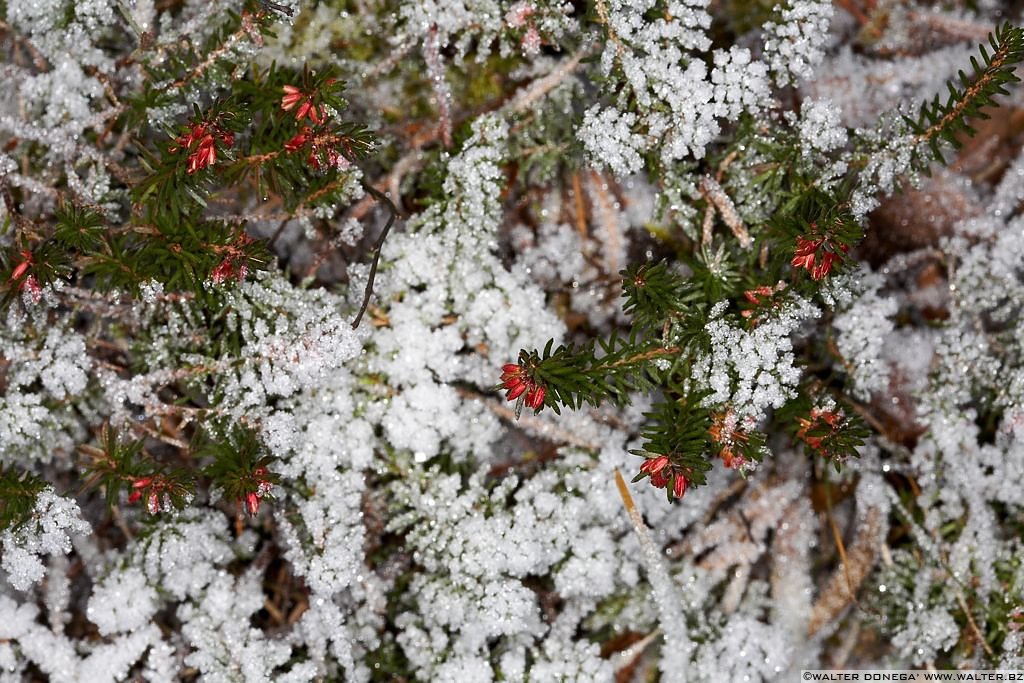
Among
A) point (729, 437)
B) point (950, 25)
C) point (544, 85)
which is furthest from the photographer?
point (950, 25)

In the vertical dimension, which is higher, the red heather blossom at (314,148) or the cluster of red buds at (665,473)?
the red heather blossom at (314,148)

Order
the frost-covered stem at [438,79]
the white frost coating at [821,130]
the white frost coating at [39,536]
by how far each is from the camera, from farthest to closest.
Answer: the frost-covered stem at [438,79]
the white frost coating at [821,130]
the white frost coating at [39,536]

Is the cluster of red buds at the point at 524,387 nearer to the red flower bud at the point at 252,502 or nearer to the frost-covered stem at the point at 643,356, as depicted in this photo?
the frost-covered stem at the point at 643,356

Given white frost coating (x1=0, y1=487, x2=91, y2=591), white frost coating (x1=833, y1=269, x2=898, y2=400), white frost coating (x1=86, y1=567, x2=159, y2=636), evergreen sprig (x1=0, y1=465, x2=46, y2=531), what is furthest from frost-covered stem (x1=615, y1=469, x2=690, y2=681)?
evergreen sprig (x1=0, y1=465, x2=46, y2=531)

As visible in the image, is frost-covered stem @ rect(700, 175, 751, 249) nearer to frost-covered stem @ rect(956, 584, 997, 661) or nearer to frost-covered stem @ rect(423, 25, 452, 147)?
frost-covered stem @ rect(423, 25, 452, 147)

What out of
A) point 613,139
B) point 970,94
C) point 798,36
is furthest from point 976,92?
point 613,139

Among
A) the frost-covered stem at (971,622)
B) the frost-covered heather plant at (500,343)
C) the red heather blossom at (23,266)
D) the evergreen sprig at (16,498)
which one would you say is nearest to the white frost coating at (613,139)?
the frost-covered heather plant at (500,343)

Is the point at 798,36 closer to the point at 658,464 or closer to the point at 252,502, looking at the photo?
the point at 658,464
